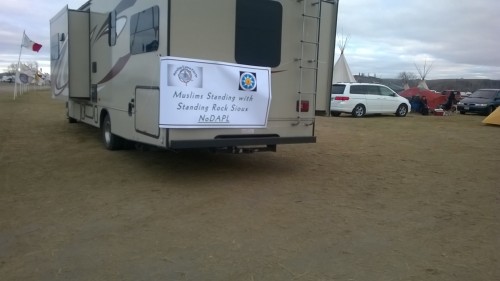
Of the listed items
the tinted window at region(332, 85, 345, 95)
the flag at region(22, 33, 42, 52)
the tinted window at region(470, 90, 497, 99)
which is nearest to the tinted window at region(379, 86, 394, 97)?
the tinted window at region(332, 85, 345, 95)

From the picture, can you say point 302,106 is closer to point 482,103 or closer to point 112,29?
point 112,29

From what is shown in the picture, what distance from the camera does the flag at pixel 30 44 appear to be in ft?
80.1

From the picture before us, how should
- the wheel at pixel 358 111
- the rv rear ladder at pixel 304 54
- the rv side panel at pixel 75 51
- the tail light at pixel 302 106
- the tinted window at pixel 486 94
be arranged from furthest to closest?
1. the tinted window at pixel 486 94
2. the wheel at pixel 358 111
3. the rv side panel at pixel 75 51
4. the tail light at pixel 302 106
5. the rv rear ladder at pixel 304 54

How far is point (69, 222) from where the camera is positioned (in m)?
4.87

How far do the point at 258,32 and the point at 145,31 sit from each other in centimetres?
164

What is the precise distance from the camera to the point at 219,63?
6.27m

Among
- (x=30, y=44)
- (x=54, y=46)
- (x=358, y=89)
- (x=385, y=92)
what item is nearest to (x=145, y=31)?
(x=54, y=46)

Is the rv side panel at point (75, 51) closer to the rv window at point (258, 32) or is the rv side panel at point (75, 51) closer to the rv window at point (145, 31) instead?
the rv window at point (145, 31)

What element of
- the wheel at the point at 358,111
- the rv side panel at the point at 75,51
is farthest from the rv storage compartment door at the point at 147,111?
the wheel at the point at 358,111

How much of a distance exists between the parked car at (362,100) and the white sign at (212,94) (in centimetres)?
1319

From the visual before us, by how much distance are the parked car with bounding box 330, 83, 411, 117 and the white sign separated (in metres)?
13.2

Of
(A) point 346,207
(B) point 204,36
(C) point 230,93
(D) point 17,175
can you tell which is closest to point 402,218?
(A) point 346,207

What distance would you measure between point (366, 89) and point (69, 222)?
A: 17.5m

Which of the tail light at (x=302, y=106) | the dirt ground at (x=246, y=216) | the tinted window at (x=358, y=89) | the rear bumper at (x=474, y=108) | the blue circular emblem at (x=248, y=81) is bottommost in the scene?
the dirt ground at (x=246, y=216)
